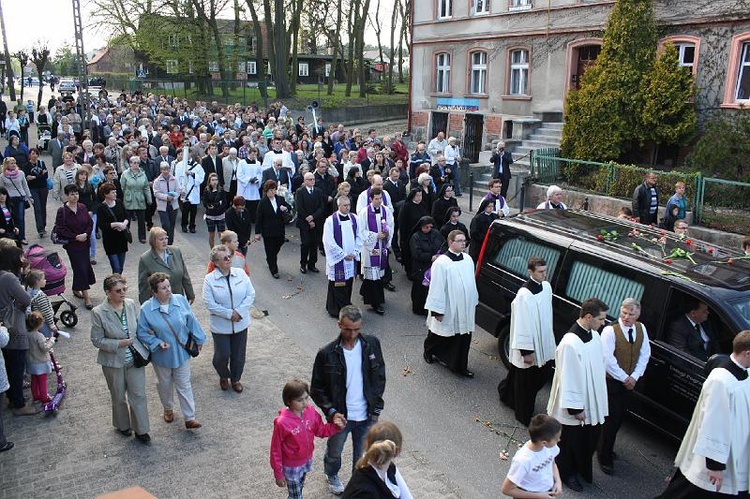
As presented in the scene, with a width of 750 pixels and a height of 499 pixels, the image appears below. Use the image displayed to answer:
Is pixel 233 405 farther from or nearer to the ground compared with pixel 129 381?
nearer to the ground

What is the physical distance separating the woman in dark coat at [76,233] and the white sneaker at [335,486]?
5694 millimetres

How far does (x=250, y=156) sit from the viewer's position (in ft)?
46.2

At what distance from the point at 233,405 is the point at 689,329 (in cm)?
470

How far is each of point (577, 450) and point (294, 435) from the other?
104 inches

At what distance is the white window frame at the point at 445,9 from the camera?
26.1 metres

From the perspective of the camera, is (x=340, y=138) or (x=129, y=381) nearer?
(x=129, y=381)

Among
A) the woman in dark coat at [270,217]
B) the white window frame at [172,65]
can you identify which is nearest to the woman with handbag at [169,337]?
the woman in dark coat at [270,217]

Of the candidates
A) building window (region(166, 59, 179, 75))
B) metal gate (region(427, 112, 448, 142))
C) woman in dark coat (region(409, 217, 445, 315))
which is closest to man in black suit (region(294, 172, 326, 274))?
woman in dark coat (region(409, 217, 445, 315))

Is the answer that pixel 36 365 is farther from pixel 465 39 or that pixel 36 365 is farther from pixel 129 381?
pixel 465 39

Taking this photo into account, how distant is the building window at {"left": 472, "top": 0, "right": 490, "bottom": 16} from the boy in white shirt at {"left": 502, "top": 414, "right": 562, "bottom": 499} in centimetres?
2247

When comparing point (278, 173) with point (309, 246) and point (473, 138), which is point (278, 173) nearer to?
point (309, 246)

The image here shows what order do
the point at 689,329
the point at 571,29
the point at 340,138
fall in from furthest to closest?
1. the point at 571,29
2. the point at 340,138
3. the point at 689,329

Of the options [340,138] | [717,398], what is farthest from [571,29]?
[717,398]

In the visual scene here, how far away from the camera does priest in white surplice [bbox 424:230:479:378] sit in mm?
7859
